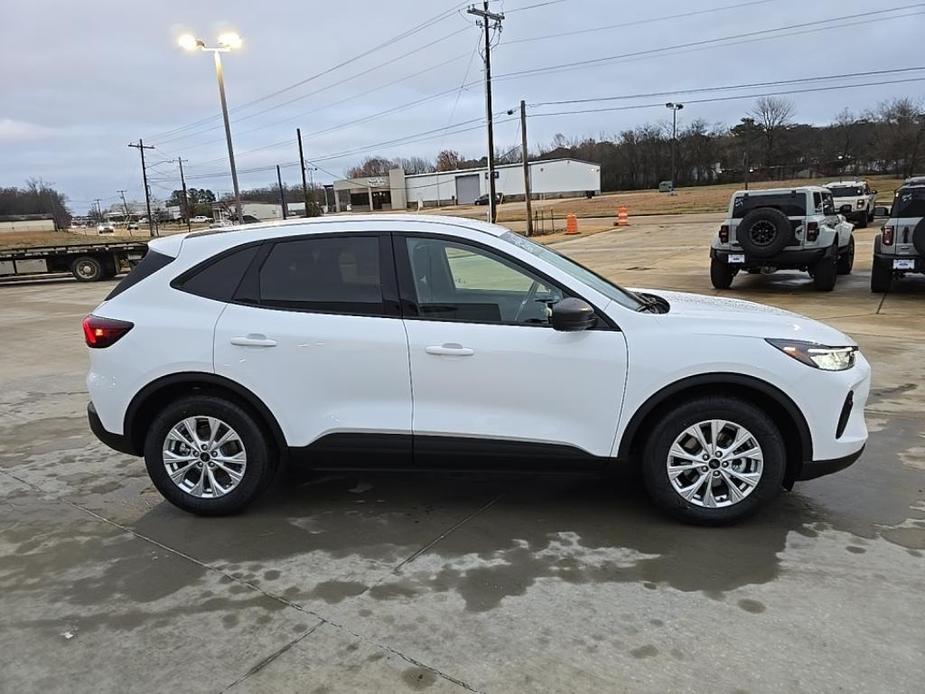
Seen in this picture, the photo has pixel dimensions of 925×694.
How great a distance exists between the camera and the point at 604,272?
1692 cm

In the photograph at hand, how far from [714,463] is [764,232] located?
1006 centimetres

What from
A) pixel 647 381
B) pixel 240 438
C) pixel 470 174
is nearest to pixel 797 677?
pixel 647 381

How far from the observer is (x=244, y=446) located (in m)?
3.91

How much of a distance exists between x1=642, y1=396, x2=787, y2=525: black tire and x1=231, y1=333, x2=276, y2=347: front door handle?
2147mm

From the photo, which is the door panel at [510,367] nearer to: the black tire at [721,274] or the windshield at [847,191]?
the black tire at [721,274]

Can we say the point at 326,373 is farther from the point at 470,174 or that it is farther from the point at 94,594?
the point at 470,174

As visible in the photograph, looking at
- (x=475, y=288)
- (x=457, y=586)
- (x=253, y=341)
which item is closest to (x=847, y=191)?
(x=475, y=288)

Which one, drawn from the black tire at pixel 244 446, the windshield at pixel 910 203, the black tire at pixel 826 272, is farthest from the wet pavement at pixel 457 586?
the black tire at pixel 826 272

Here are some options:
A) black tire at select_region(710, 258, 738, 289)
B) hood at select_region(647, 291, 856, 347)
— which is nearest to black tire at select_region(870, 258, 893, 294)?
black tire at select_region(710, 258, 738, 289)

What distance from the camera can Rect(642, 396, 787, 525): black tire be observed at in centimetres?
355

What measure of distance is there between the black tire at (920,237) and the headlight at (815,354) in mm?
8789

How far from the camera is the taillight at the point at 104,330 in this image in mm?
3928

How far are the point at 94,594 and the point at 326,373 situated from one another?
1.54m

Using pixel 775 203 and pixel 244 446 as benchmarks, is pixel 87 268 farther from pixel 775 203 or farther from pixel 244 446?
pixel 244 446
